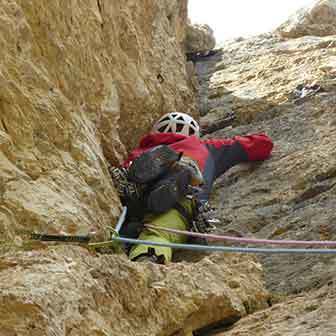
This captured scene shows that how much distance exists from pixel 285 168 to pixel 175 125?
4.31ft

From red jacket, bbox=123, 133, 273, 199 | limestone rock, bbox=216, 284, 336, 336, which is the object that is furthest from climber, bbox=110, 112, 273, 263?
limestone rock, bbox=216, 284, 336, 336

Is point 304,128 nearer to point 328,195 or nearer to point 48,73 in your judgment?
point 328,195

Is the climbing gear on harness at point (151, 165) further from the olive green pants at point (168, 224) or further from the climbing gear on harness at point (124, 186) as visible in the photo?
the olive green pants at point (168, 224)

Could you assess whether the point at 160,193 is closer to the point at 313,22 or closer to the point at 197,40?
the point at 197,40

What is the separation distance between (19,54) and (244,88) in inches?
190

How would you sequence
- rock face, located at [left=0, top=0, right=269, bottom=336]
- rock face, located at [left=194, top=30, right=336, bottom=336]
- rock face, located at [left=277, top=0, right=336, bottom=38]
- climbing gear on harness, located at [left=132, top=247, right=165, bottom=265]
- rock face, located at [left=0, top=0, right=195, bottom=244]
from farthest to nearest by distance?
rock face, located at [left=277, top=0, right=336, bottom=38] < climbing gear on harness, located at [left=132, top=247, right=165, bottom=265] < rock face, located at [left=0, top=0, right=195, bottom=244] < rock face, located at [left=194, top=30, right=336, bottom=336] < rock face, located at [left=0, top=0, right=269, bottom=336]

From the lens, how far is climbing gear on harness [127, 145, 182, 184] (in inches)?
200

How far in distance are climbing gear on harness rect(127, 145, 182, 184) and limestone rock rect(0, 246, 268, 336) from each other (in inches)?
50.7

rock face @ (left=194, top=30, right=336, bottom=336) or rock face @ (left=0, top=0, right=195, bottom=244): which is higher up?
rock face @ (left=0, top=0, right=195, bottom=244)

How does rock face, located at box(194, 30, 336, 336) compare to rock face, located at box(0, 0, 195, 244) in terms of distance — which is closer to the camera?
rock face, located at box(194, 30, 336, 336)

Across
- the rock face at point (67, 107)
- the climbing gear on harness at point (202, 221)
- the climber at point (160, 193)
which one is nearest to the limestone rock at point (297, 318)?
the rock face at point (67, 107)

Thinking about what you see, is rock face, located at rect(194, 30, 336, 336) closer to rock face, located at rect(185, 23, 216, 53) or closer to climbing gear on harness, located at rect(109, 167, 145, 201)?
rock face, located at rect(185, 23, 216, 53)

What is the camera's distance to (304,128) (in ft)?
22.7

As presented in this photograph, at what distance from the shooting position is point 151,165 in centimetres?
511
